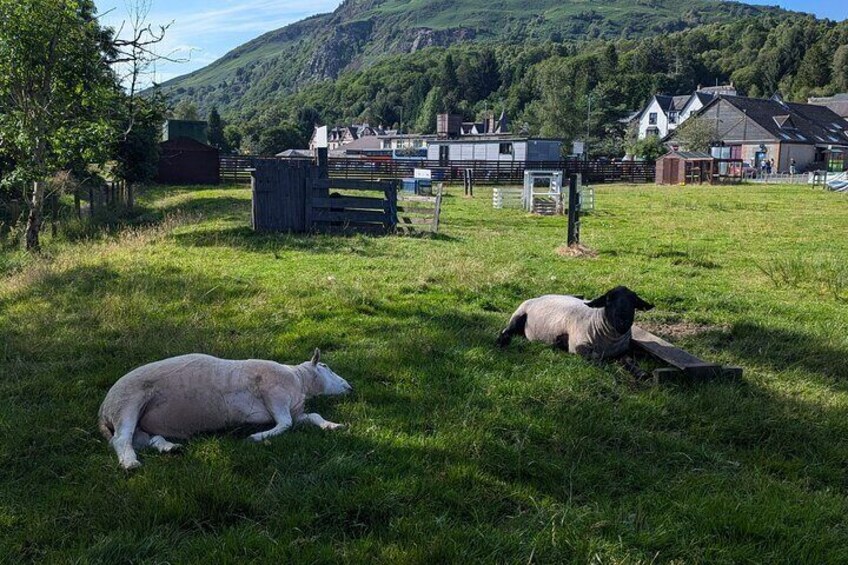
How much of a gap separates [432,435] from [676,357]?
287 centimetres

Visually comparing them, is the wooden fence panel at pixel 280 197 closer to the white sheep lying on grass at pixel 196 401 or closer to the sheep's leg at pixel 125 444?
the white sheep lying on grass at pixel 196 401

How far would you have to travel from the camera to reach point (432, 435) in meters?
4.81

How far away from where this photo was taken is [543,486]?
419 centimetres

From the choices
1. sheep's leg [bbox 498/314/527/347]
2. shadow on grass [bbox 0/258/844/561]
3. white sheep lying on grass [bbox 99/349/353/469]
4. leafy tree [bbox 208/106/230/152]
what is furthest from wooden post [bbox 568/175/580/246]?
leafy tree [bbox 208/106/230/152]

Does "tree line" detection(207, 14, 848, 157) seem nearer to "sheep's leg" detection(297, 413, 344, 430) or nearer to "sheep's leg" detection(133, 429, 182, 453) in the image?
"sheep's leg" detection(297, 413, 344, 430)

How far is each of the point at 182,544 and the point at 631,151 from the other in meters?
83.6

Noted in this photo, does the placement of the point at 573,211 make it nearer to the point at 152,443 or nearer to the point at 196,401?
the point at 196,401

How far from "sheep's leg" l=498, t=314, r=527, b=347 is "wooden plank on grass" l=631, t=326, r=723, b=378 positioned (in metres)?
1.26

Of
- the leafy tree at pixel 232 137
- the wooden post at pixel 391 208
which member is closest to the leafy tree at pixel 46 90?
the wooden post at pixel 391 208

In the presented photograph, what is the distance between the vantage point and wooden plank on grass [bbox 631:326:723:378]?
6.09 meters

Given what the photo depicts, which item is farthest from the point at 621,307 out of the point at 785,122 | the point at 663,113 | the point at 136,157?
the point at 663,113

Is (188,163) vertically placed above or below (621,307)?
above

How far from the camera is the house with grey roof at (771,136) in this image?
237ft

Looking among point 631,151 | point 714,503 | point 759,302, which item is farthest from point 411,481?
point 631,151
